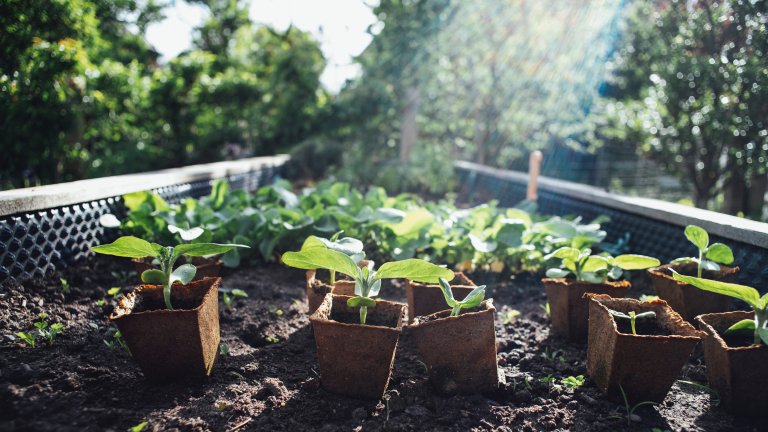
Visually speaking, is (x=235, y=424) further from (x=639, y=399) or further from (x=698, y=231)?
(x=698, y=231)

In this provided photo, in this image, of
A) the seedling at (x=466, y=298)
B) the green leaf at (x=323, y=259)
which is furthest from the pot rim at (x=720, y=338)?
the green leaf at (x=323, y=259)

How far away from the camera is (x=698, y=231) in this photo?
165 cm

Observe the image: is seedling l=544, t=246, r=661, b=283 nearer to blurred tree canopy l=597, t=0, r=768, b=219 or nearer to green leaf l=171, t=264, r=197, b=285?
green leaf l=171, t=264, r=197, b=285

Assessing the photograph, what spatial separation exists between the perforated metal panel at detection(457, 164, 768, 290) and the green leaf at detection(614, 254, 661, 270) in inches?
19.7

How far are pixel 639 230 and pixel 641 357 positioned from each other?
146 centimetres

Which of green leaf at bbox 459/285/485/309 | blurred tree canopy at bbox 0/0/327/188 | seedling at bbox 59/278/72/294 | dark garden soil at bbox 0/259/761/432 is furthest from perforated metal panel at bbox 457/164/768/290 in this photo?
blurred tree canopy at bbox 0/0/327/188

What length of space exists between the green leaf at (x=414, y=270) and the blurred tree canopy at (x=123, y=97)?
334 centimetres

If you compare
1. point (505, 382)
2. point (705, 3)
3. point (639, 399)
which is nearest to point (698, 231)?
point (639, 399)

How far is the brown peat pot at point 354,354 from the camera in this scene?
4.09 ft

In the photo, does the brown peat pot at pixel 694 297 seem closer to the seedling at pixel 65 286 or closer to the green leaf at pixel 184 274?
the green leaf at pixel 184 274

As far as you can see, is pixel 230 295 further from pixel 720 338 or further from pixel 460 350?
pixel 720 338

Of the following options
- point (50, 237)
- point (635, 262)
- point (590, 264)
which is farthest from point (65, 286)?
point (635, 262)

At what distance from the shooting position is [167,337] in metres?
1.28

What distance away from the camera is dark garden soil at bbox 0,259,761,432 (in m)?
1.15
